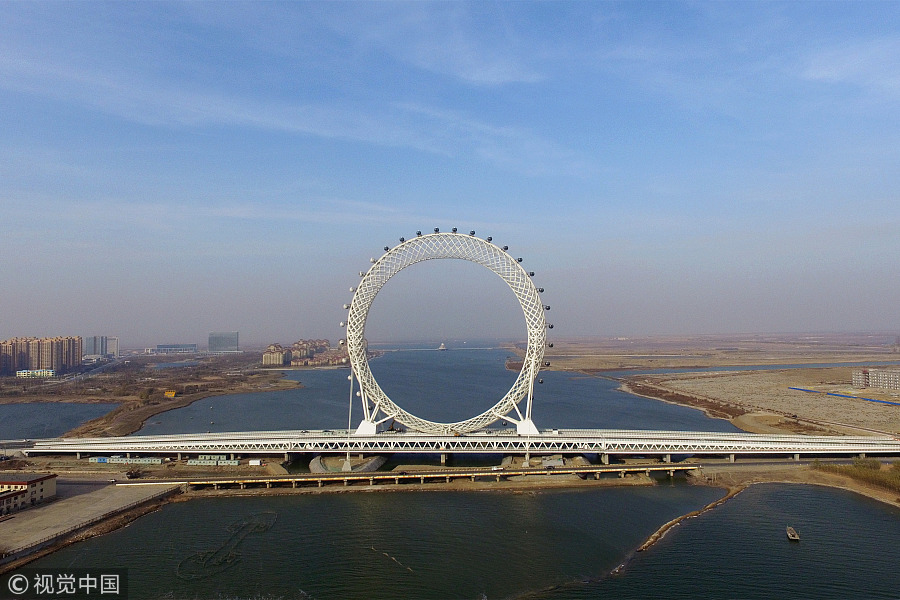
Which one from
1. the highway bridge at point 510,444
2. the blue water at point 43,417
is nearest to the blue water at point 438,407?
the blue water at point 43,417

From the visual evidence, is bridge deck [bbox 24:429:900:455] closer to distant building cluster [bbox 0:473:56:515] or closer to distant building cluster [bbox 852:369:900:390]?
distant building cluster [bbox 0:473:56:515]

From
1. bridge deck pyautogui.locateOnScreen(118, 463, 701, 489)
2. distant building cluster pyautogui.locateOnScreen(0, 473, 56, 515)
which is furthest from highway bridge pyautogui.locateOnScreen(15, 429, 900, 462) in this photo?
distant building cluster pyautogui.locateOnScreen(0, 473, 56, 515)

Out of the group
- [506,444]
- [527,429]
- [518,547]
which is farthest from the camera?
[527,429]

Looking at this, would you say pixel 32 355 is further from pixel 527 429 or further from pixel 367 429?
pixel 527 429

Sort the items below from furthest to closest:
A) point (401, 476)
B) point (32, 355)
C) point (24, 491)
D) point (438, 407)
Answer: point (32, 355)
point (438, 407)
point (401, 476)
point (24, 491)

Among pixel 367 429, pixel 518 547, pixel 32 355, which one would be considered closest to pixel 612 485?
pixel 518 547

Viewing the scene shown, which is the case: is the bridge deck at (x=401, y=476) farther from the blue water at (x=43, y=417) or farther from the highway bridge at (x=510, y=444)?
the blue water at (x=43, y=417)
